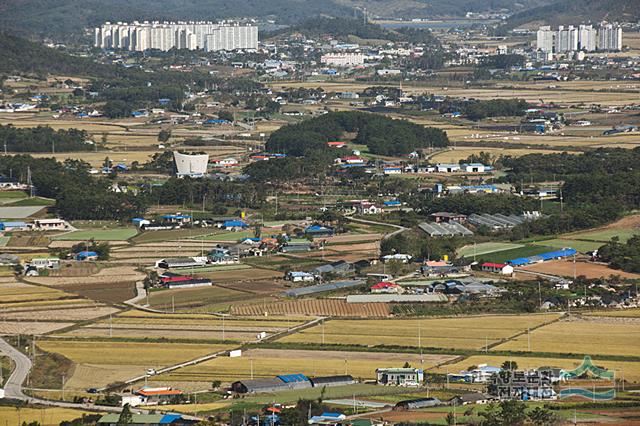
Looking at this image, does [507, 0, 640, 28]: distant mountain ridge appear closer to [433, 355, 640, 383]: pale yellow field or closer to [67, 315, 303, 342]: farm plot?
[67, 315, 303, 342]: farm plot

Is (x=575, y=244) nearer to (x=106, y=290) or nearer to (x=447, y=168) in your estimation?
(x=106, y=290)

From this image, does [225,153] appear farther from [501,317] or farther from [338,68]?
[338,68]

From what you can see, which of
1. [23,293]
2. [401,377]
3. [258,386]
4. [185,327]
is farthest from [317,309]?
[258,386]

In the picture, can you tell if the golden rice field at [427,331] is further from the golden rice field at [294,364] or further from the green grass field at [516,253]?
the green grass field at [516,253]

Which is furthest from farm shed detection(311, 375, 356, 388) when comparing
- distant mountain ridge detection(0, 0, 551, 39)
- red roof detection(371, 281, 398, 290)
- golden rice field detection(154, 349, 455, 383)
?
distant mountain ridge detection(0, 0, 551, 39)

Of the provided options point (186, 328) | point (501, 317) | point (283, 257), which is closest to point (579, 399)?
point (501, 317)
